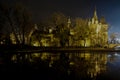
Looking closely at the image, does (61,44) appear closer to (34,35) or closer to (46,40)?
(46,40)

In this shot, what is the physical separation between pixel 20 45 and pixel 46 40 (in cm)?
4678

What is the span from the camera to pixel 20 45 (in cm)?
8031

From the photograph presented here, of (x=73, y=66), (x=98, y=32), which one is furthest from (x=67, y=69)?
(x=98, y=32)

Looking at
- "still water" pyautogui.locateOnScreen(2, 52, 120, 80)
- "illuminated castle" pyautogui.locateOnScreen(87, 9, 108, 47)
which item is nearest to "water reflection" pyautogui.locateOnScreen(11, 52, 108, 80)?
"still water" pyautogui.locateOnScreen(2, 52, 120, 80)

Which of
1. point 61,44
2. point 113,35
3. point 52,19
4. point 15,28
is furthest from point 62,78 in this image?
point 113,35

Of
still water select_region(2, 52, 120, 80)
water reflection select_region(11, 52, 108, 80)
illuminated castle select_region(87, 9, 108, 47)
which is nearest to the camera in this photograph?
still water select_region(2, 52, 120, 80)

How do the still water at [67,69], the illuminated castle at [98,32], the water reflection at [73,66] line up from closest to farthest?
the still water at [67,69] → the water reflection at [73,66] → the illuminated castle at [98,32]

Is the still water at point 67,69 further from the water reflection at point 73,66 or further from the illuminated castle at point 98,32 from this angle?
the illuminated castle at point 98,32

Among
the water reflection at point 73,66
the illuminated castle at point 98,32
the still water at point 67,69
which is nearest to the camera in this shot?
the still water at point 67,69

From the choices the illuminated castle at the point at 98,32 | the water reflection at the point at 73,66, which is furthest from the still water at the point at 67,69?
the illuminated castle at the point at 98,32

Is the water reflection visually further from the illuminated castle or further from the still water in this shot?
the illuminated castle

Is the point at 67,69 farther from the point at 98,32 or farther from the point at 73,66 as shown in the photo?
the point at 98,32

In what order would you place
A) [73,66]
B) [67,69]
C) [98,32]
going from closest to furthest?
[67,69]
[73,66]
[98,32]

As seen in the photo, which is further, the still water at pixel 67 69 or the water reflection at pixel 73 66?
the water reflection at pixel 73 66
